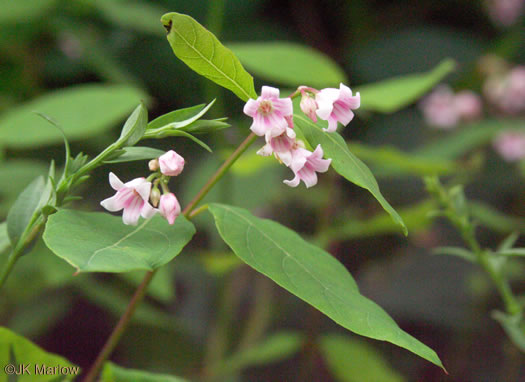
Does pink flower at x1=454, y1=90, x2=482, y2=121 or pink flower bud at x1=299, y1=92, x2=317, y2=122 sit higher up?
pink flower bud at x1=299, y1=92, x2=317, y2=122

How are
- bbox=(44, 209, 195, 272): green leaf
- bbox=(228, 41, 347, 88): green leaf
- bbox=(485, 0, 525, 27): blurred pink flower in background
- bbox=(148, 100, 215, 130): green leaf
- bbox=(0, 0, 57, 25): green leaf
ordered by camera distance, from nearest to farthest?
1. bbox=(44, 209, 195, 272): green leaf
2. bbox=(148, 100, 215, 130): green leaf
3. bbox=(228, 41, 347, 88): green leaf
4. bbox=(0, 0, 57, 25): green leaf
5. bbox=(485, 0, 525, 27): blurred pink flower in background

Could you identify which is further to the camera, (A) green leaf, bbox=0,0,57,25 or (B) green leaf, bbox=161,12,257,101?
(A) green leaf, bbox=0,0,57,25

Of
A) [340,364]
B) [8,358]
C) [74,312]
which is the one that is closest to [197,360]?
[340,364]

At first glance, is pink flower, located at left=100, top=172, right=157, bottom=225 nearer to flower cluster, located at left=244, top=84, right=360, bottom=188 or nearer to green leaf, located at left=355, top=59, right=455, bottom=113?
flower cluster, located at left=244, top=84, right=360, bottom=188

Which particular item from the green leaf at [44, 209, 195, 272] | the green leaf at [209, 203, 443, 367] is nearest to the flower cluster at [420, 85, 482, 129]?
the green leaf at [209, 203, 443, 367]

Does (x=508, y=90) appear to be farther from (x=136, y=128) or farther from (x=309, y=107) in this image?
(x=136, y=128)

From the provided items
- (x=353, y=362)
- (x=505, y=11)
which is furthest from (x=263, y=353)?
(x=505, y=11)

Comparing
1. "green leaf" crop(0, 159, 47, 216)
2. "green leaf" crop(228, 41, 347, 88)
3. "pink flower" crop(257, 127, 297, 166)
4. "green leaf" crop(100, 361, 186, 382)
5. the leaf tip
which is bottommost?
"green leaf" crop(0, 159, 47, 216)
